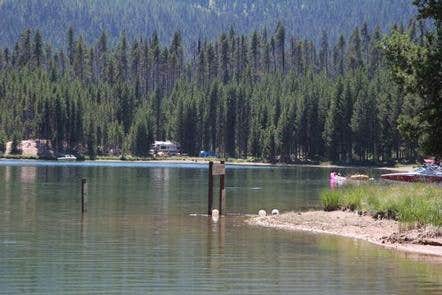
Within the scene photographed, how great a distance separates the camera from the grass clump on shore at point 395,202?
4084 cm

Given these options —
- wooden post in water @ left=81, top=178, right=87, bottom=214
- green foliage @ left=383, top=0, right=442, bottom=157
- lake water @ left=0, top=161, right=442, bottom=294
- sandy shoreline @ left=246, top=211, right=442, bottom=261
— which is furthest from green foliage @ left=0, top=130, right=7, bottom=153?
green foliage @ left=383, top=0, right=442, bottom=157

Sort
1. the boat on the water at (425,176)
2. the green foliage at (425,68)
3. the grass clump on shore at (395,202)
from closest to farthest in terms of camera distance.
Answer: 1. the grass clump on shore at (395,202)
2. the green foliage at (425,68)
3. the boat on the water at (425,176)

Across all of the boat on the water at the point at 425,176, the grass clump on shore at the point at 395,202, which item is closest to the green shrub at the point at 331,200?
the grass clump on shore at the point at 395,202

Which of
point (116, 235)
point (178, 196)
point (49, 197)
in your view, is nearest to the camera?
point (116, 235)

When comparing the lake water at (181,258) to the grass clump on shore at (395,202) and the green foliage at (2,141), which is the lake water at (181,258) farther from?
the green foliage at (2,141)

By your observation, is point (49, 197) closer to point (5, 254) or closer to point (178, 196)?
point (178, 196)

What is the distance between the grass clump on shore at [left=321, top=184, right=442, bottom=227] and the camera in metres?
40.8

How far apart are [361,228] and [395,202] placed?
8.33 ft

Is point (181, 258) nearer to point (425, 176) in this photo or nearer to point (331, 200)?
point (331, 200)

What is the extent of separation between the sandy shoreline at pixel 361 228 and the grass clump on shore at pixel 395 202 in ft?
1.86

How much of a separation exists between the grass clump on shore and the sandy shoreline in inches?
22.3

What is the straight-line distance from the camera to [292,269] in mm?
31516

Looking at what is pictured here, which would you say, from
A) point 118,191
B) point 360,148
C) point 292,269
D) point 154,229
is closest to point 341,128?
point 360,148

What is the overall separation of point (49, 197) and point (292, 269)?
39949mm
